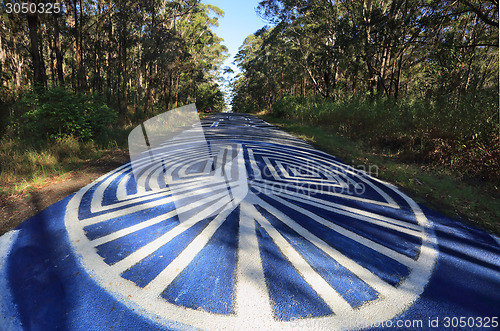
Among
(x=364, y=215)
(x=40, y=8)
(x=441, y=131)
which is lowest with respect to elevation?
(x=364, y=215)

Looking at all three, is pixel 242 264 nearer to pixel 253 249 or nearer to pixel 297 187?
pixel 253 249

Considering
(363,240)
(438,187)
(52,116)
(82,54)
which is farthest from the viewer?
(82,54)

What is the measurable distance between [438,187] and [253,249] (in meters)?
5.13

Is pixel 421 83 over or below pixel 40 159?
over

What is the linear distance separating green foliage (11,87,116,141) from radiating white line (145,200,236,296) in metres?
6.90

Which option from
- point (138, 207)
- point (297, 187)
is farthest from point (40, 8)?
point (297, 187)

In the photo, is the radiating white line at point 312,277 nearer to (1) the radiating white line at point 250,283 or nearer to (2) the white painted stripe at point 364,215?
(1) the radiating white line at point 250,283

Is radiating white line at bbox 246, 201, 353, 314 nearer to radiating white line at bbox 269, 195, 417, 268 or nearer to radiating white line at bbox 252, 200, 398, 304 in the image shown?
radiating white line at bbox 252, 200, 398, 304

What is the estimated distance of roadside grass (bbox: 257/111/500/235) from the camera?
401 cm

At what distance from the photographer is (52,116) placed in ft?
23.2

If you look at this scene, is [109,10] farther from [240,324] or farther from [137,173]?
[240,324]

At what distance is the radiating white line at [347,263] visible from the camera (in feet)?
7.22

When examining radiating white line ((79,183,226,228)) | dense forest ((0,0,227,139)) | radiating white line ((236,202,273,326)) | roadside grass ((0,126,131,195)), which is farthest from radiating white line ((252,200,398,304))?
dense forest ((0,0,227,139))

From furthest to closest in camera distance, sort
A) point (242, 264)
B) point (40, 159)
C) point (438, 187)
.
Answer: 1. point (40, 159)
2. point (438, 187)
3. point (242, 264)
